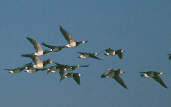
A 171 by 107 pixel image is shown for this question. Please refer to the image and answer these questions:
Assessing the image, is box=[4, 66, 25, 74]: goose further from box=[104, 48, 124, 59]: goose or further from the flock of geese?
box=[104, 48, 124, 59]: goose

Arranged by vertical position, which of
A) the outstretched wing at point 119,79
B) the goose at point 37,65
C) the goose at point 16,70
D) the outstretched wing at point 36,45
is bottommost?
the outstretched wing at point 119,79

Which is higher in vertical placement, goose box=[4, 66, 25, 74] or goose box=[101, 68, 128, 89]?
goose box=[4, 66, 25, 74]

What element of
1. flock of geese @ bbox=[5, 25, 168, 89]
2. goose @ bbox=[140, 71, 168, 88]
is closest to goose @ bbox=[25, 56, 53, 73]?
flock of geese @ bbox=[5, 25, 168, 89]

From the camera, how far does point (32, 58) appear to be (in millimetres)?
62000

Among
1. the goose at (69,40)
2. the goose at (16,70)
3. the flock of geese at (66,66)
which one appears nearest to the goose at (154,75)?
the flock of geese at (66,66)

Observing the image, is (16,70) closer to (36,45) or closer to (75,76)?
(75,76)

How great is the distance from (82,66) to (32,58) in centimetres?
904

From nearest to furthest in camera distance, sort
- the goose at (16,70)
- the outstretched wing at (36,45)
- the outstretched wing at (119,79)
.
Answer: the outstretched wing at (36,45) → the outstretched wing at (119,79) → the goose at (16,70)

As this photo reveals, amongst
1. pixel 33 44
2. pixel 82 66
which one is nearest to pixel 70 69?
pixel 82 66

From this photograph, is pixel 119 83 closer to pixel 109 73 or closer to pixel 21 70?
pixel 109 73

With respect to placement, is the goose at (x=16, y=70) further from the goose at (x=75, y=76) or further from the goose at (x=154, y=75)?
the goose at (x=154, y=75)

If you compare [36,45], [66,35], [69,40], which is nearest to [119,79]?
[69,40]

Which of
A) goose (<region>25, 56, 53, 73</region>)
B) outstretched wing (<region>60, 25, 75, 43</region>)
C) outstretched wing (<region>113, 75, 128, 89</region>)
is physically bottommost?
outstretched wing (<region>113, 75, 128, 89</region>)

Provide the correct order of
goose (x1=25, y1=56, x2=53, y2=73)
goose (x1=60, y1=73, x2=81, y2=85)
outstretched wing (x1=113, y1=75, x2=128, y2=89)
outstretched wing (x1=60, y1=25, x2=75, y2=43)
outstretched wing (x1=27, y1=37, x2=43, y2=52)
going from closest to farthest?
outstretched wing (x1=60, y1=25, x2=75, y2=43)
outstretched wing (x1=27, y1=37, x2=43, y2=52)
goose (x1=25, y1=56, x2=53, y2=73)
outstretched wing (x1=113, y1=75, x2=128, y2=89)
goose (x1=60, y1=73, x2=81, y2=85)
